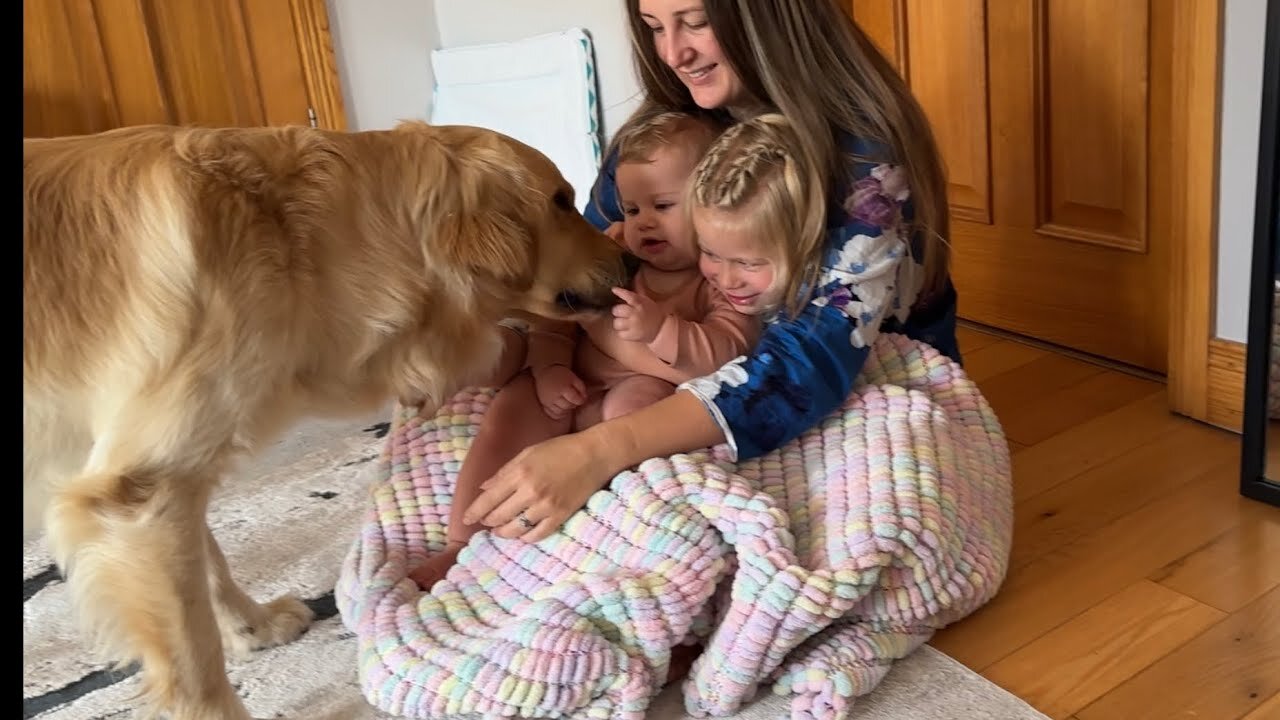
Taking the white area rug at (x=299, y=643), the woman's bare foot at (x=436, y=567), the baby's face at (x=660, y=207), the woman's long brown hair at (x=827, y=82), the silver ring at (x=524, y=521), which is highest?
the woman's long brown hair at (x=827, y=82)

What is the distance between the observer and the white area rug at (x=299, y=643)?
141 centimetres

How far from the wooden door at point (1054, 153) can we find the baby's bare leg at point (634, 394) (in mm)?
1047

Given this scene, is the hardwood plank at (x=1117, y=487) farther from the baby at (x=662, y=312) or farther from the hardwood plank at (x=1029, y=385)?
the baby at (x=662, y=312)

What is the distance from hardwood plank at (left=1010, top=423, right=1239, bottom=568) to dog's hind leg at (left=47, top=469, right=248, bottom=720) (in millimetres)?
1099

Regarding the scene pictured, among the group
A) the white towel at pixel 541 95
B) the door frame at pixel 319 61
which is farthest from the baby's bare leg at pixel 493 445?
the door frame at pixel 319 61

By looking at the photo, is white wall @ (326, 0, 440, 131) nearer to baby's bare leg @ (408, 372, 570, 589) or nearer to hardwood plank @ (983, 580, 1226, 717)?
baby's bare leg @ (408, 372, 570, 589)

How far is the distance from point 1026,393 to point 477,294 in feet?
4.08

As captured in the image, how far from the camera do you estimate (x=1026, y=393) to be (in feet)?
7.39

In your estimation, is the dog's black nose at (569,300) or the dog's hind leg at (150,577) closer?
the dog's hind leg at (150,577)

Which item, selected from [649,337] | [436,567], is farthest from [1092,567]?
[436,567]

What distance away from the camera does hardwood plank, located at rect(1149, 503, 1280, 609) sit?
1.55 m

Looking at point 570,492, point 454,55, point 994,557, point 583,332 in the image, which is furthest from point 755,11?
point 454,55

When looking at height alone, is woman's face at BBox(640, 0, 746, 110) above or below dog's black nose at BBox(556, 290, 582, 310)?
above

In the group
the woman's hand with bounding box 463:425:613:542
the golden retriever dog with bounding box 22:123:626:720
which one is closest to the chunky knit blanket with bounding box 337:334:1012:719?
the woman's hand with bounding box 463:425:613:542
